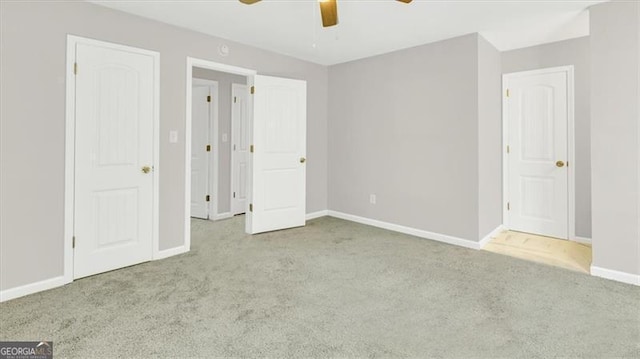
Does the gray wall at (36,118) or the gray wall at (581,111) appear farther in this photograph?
the gray wall at (581,111)

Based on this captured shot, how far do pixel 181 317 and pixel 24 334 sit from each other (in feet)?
2.90

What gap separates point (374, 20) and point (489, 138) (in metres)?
1.97

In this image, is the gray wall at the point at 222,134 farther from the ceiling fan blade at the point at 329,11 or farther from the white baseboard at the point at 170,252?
the ceiling fan blade at the point at 329,11

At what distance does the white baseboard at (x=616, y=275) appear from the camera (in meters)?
2.81

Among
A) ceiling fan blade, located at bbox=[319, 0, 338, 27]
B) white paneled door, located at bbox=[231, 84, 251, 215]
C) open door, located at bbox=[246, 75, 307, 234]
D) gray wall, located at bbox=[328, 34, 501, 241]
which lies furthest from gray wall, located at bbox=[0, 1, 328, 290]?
gray wall, located at bbox=[328, 34, 501, 241]

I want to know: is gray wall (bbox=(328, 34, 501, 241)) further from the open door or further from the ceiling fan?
the ceiling fan

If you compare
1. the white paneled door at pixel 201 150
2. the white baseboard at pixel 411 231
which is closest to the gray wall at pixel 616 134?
the white baseboard at pixel 411 231

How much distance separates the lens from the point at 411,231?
4418 mm

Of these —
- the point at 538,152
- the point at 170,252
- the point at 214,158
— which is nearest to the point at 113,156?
the point at 170,252

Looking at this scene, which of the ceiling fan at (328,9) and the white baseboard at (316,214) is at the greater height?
the ceiling fan at (328,9)

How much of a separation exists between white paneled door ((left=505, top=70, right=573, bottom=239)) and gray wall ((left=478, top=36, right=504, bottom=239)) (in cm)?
19

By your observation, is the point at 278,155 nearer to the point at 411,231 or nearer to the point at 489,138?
the point at 411,231

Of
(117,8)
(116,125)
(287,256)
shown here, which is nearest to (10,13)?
(117,8)

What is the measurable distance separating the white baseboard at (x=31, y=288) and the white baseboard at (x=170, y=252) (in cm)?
77
